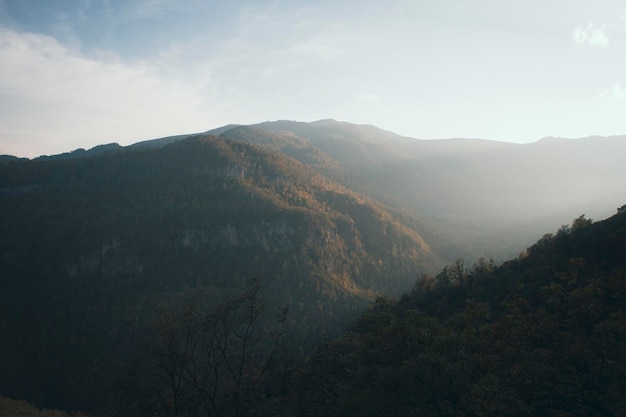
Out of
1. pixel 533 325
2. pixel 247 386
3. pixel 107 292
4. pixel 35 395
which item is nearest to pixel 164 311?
pixel 247 386

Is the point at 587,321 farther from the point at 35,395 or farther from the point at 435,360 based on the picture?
the point at 35,395

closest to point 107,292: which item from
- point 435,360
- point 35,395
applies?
point 35,395

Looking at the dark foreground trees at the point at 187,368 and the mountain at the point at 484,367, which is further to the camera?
the dark foreground trees at the point at 187,368

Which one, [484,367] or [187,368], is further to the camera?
[187,368]

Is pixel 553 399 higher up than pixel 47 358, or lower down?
higher up

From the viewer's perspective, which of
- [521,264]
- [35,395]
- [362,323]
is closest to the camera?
[362,323]

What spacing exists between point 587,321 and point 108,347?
6844 inches

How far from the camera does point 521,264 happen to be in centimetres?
7888

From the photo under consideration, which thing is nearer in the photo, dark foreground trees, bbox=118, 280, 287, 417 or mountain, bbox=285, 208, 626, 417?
mountain, bbox=285, 208, 626, 417

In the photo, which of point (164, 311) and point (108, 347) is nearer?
point (164, 311)

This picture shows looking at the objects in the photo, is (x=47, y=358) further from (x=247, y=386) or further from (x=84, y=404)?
(x=247, y=386)

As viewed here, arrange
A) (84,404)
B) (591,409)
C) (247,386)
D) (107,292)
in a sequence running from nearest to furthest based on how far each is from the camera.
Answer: (591,409) → (247,386) → (84,404) → (107,292)

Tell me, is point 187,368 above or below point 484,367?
below

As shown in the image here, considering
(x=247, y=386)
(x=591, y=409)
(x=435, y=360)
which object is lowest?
(x=247, y=386)
